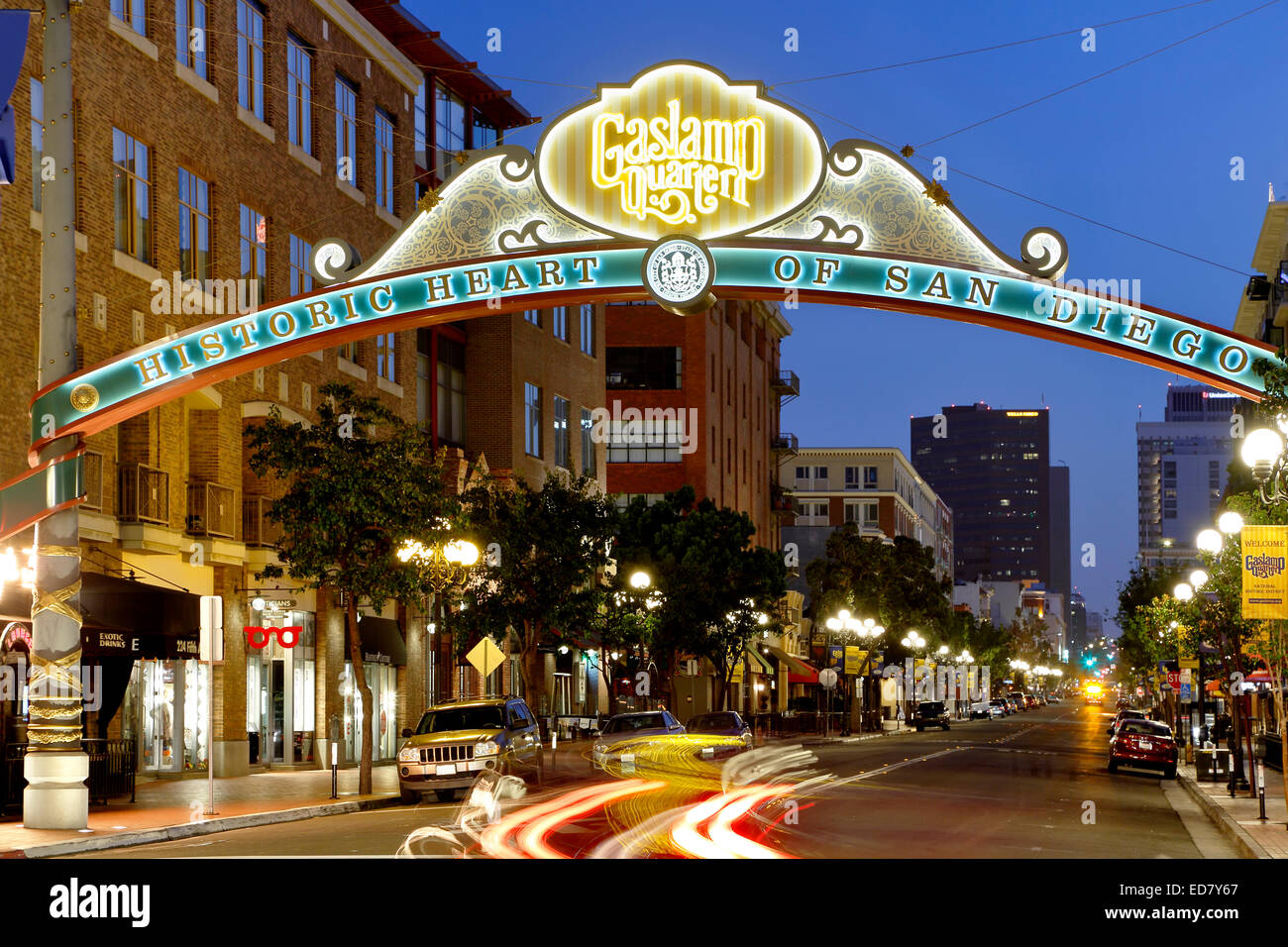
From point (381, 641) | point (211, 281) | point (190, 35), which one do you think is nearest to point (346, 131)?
point (190, 35)

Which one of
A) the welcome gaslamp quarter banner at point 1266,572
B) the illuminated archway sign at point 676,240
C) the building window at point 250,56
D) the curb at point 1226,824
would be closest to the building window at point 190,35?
the building window at point 250,56

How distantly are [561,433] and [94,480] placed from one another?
112 feet

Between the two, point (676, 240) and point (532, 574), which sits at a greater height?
point (676, 240)

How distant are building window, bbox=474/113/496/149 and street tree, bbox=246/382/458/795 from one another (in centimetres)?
2966

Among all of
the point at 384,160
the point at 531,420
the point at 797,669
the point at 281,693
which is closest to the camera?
the point at 281,693

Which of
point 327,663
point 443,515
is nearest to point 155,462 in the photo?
point 443,515

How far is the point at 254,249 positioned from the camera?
137ft

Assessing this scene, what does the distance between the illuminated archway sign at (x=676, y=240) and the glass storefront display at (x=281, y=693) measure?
58.4 ft

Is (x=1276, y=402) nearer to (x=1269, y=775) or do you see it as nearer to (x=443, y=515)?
(x=443, y=515)

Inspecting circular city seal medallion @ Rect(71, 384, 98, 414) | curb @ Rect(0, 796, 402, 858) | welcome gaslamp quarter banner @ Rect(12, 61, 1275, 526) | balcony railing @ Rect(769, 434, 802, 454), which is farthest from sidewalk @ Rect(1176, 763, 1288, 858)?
balcony railing @ Rect(769, 434, 802, 454)

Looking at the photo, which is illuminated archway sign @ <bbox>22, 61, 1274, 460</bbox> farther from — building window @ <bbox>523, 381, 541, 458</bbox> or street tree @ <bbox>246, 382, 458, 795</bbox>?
building window @ <bbox>523, 381, 541, 458</bbox>

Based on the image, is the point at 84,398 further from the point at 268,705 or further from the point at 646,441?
the point at 646,441

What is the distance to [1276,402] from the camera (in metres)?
21.3

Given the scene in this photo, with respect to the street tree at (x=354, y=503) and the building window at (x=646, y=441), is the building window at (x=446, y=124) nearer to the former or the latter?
the street tree at (x=354, y=503)
